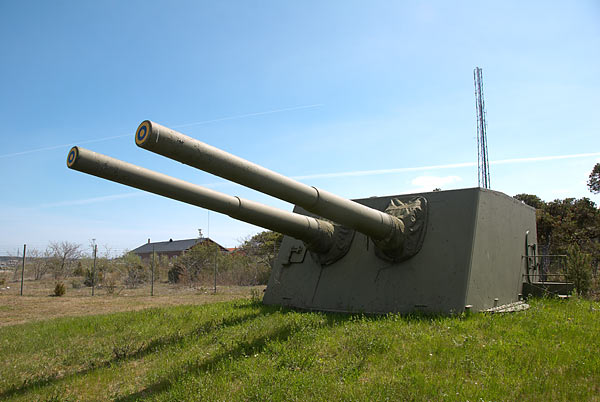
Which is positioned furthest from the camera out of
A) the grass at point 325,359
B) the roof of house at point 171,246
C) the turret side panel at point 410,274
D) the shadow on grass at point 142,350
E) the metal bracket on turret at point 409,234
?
the roof of house at point 171,246

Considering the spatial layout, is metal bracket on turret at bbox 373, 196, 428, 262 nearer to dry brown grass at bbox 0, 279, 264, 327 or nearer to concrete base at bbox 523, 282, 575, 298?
concrete base at bbox 523, 282, 575, 298

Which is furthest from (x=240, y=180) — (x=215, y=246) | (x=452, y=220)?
(x=215, y=246)

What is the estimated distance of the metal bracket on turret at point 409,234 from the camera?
6012mm

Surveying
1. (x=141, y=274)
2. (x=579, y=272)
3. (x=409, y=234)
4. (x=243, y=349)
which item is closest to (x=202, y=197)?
(x=243, y=349)

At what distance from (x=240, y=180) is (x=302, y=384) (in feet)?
6.00

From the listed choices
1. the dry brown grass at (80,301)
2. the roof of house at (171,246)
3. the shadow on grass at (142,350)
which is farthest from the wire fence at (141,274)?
the roof of house at (171,246)

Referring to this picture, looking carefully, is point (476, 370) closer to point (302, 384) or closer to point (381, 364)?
point (381, 364)

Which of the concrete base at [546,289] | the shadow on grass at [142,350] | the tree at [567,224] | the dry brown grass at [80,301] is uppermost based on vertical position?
the tree at [567,224]

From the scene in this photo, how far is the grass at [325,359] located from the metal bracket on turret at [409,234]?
950mm

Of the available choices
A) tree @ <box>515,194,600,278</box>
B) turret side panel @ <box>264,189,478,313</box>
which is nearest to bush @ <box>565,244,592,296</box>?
turret side panel @ <box>264,189,478,313</box>

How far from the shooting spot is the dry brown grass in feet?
35.0

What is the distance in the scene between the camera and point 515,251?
683 centimetres

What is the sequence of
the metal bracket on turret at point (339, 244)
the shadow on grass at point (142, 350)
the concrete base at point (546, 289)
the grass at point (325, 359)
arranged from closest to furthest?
the grass at point (325, 359) < the shadow on grass at point (142, 350) < the concrete base at point (546, 289) < the metal bracket on turret at point (339, 244)

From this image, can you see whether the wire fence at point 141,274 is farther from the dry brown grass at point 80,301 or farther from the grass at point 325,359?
the grass at point 325,359
